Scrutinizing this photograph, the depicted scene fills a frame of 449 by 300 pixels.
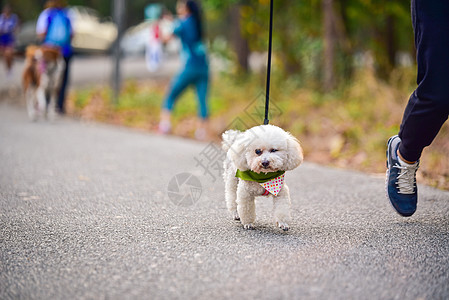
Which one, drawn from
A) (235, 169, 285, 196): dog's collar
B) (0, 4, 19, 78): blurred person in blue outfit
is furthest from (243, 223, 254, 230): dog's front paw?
(0, 4, 19, 78): blurred person in blue outfit

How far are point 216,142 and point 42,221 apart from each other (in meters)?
4.72

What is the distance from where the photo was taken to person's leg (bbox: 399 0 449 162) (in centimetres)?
326

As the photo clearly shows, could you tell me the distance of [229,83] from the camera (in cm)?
1376

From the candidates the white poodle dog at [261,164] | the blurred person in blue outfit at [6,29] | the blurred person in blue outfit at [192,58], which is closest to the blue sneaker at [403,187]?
the white poodle dog at [261,164]

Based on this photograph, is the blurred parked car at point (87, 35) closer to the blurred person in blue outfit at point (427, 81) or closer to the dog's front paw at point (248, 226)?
the dog's front paw at point (248, 226)

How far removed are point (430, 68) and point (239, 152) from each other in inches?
51.1

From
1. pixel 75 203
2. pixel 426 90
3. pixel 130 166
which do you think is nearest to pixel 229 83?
pixel 130 166

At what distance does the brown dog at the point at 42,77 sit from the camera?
32.2ft

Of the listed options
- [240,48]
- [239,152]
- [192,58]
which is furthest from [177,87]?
[240,48]

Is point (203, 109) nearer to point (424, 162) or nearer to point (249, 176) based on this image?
point (424, 162)

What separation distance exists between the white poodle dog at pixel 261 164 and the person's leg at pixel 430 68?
0.81 metres

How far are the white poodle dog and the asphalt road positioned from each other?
0.18 meters

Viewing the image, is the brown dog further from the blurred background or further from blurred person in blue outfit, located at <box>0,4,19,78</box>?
blurred person in blue outfit, located at <box>0,4,19,78</box>

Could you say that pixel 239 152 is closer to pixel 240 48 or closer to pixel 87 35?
pixel 240 48
